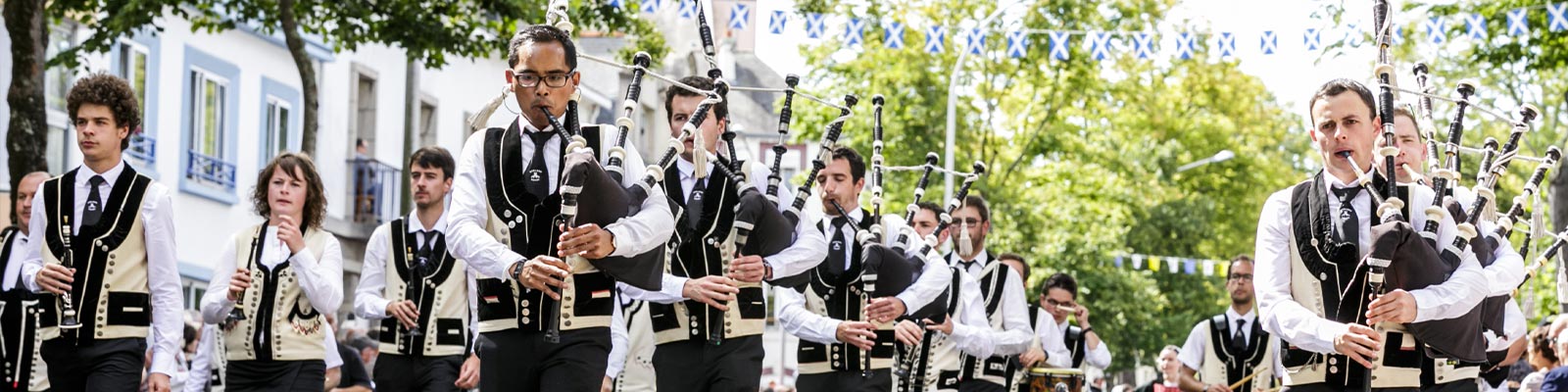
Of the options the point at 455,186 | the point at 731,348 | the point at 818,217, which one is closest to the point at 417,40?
the point at 818,217

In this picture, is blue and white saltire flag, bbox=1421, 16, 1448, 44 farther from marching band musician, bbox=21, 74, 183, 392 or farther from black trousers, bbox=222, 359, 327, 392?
marching band musician, bbox=21, 74, 183, 392

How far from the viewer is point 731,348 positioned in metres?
10.1

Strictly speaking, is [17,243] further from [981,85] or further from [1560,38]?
[981,85]

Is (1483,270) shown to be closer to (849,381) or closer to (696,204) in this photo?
(696,204)

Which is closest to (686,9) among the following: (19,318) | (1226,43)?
(1226,43)

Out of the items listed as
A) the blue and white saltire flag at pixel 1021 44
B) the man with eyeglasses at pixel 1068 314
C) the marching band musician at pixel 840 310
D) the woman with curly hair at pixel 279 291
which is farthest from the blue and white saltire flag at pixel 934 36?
the woman with curly hair at pixel 279 291

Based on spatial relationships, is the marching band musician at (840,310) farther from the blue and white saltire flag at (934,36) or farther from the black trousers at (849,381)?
the blue and white saltire flag at (934,36)

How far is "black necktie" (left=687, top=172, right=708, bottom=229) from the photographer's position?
400 inches

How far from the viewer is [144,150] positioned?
88.6 feet

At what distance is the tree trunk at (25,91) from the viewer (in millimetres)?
15930

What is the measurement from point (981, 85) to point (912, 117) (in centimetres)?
179

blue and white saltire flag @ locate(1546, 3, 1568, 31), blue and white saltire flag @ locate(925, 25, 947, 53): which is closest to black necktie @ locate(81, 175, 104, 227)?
blue and white saltire flag @ locate(925, 25, 947, 53)

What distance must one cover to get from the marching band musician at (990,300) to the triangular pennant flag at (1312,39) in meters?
9.01


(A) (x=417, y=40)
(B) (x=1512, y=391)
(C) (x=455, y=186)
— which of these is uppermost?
(A) (x=417, y=40)
